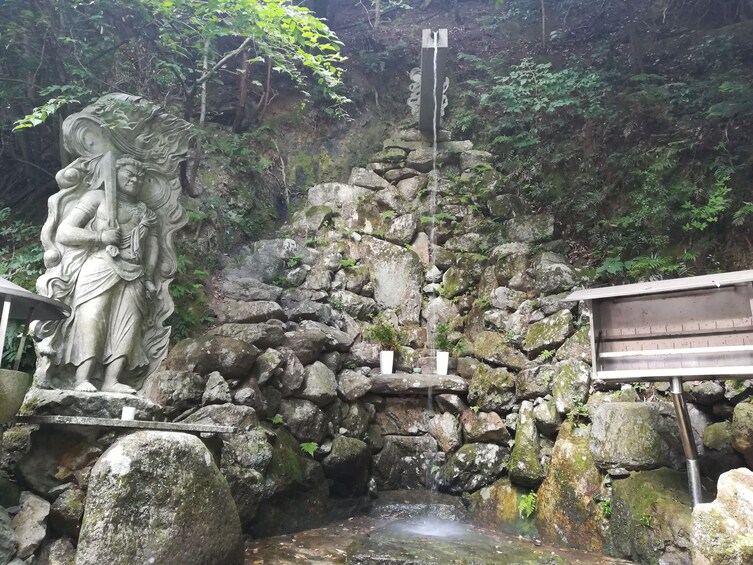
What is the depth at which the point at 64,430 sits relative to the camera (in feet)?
13.4

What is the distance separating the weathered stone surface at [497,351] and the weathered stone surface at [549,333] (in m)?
0.20

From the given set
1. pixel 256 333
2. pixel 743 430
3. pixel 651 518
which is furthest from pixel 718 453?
pixel 256 333

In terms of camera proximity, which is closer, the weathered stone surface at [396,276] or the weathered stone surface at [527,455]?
the weathered stone surface at [527,455]

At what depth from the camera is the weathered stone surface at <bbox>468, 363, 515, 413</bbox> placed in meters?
7.20

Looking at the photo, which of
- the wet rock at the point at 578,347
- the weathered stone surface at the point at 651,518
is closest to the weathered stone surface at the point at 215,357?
the wet rock at the point at 578,347

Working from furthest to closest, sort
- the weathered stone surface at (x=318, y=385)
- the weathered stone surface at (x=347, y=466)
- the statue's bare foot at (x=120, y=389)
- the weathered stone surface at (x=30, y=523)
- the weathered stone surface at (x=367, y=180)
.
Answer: the weathered stone surface at (x=367, y=180) → the weathered stone surface at (x=318, y=385) → the weathered stone surface at (x=347, y=466) → the statue's bare foot at (x=120, y=389) → the weathered stone surface at (x=30, y=523)

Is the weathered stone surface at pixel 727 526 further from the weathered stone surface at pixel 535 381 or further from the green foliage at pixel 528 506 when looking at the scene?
the weathered stone surface at pixel 535 381

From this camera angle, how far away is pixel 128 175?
17.8 ft

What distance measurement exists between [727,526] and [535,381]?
3.43 metres

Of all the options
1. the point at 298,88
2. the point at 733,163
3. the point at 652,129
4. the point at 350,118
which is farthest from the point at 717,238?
the point at 298,88

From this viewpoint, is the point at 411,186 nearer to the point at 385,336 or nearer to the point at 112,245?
the point at 385,336

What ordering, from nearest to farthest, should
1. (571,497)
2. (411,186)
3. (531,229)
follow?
(571,497), (531,229), (411,186)

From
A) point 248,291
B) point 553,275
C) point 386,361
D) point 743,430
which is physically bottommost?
point 743,430

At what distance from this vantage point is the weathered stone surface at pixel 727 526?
3342 mm
